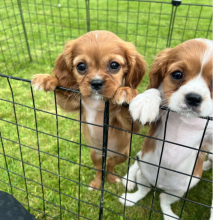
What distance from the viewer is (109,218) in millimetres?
2367

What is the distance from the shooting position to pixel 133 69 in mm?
2154

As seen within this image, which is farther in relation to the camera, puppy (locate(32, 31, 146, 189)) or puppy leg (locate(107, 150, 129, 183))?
puppy leg (locate(107, 150, 129, 183))

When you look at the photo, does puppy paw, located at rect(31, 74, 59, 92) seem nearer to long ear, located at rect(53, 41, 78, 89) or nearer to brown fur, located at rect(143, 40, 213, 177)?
long ear, located at rect(53, 41, 78, 89)

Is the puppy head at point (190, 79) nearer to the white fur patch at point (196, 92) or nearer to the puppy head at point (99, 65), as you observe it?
the white fur patch at point (196, 92)

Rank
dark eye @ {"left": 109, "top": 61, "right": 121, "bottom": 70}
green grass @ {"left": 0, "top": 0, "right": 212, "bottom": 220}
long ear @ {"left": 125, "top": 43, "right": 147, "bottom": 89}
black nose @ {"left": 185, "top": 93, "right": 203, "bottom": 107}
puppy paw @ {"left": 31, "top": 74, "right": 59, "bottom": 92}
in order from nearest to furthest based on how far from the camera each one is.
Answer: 1. black nose @ {"left": 185, "top": 93, "right": 203, "bottom": 107}
2. puppy paw @ {"left": 31, "top": 74, "right": 59, "bottom": 92}
3. dark eye @ {"left": 109, "top": 61, "right": 121, "bottom": 70}
4. long ear @ {"left": 125, "top": 43, "right": 147, "bottom": 89}
5. green grass @ {"left": 0, "top": 0, "right": 212, "bottom": 220}

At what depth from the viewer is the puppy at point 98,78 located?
1.79 metres

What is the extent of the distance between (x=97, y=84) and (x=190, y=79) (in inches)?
25.7

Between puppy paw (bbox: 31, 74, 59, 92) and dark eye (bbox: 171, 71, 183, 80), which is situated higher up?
dark eye (bbox: 171, 71, 183, 80)

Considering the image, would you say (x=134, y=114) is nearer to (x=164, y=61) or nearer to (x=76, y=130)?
(x=164, y=61)

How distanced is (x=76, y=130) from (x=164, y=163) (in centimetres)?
176

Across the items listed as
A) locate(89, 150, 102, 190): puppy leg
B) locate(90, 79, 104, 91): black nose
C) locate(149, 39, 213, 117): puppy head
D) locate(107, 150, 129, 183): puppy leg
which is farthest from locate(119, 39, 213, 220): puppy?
locate(89, 150, 102, 190): puppy leg

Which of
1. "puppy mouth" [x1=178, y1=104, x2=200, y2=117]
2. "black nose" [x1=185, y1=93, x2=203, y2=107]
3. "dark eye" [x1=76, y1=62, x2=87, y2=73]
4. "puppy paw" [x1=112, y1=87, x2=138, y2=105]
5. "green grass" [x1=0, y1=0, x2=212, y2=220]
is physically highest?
"black nose" [x1=185, y1=93, x2=203, y2=107]

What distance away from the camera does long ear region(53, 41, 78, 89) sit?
219 centimetres

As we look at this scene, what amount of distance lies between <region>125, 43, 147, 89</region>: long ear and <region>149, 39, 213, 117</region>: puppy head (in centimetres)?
45
